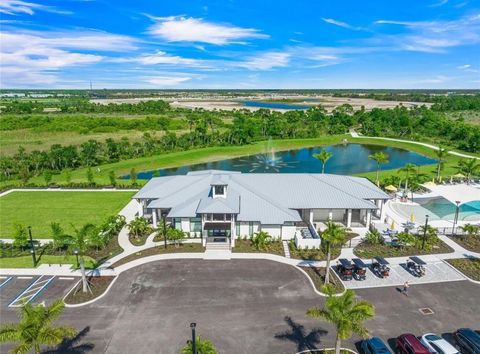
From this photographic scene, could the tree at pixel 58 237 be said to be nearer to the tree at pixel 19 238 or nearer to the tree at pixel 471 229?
the tree at pixel 19 238

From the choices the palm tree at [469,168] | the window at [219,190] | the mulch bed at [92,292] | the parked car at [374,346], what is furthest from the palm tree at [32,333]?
the palm tree at [469,168]

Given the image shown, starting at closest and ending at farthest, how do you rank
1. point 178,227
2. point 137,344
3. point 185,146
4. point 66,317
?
point 137,344 < point 66,317 < point 178,227 < point 185,146

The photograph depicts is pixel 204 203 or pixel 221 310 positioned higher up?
pixel 204 203

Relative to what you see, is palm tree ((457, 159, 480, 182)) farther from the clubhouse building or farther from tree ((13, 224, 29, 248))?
tree ((13, 224, 29, 248))

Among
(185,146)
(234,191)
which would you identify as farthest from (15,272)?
(185,146)

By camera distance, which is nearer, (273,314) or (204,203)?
(273,314)

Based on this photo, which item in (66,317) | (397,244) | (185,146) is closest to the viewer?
(66,317)

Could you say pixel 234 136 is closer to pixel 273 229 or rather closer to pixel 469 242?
pixel 273 229

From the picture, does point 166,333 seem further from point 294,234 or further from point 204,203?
point 294,234
